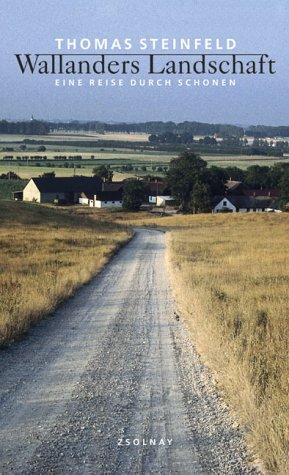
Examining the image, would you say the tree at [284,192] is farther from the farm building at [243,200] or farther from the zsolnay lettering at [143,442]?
the zsolnay lettering at [143,442]

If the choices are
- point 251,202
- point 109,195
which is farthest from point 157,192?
point 251,202

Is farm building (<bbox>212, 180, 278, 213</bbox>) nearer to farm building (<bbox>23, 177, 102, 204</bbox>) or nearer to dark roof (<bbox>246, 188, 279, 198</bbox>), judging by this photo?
dark roof (<bbox>246, 188, 279, 198</bbox>)

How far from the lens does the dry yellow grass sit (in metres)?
5.93

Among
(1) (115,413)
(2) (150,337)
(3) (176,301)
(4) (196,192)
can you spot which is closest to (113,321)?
(2) (150,337)

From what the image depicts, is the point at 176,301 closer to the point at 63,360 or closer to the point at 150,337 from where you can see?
the point at 150,337

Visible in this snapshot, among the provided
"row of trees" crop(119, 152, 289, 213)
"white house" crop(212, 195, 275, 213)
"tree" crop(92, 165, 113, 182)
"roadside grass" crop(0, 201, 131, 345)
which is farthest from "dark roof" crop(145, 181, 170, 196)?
"roadside grass" crop(0, 201, 131, 345)

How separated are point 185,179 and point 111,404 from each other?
90.0m

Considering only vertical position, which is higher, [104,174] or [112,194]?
[104,174]

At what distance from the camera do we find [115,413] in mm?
6902

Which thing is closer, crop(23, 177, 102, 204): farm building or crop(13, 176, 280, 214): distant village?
crop(13, 176, 280, 214): distant village

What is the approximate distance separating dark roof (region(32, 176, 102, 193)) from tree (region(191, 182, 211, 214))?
85.3 ft

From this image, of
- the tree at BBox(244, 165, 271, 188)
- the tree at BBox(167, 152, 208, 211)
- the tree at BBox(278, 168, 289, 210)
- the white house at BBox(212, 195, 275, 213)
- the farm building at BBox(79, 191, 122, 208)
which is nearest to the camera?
the tree at BBox(278, 168, 289, 210)

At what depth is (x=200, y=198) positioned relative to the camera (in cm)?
9350

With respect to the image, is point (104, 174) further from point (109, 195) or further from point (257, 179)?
point (257, 179)
